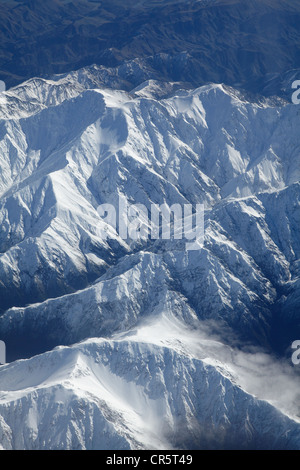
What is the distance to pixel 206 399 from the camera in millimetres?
175375

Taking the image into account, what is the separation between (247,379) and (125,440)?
35.0 metres

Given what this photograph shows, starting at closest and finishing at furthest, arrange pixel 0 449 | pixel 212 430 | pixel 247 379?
pixel 0 449 → pixel 212 430 → pixel 247 379

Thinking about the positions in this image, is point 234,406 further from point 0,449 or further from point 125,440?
point 0,449

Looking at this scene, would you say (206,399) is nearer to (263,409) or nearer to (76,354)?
(263,409)

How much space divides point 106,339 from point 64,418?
23371 mm

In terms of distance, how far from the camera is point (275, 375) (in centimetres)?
19262
